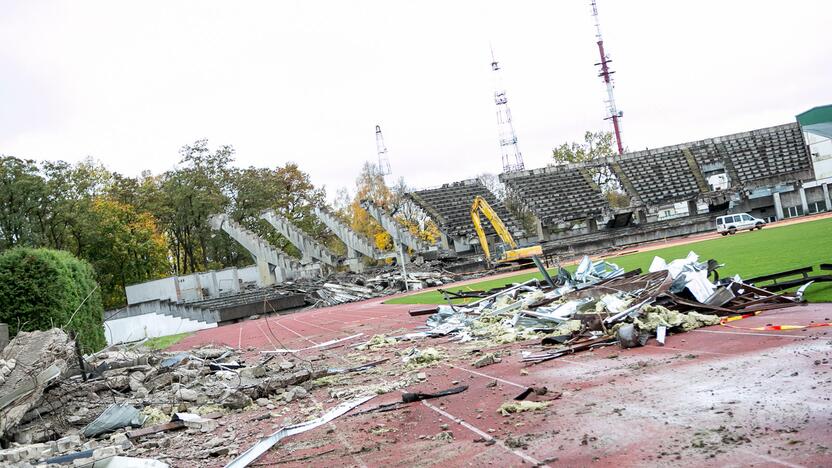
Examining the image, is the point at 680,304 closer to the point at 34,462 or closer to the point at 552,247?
the point at 34,462

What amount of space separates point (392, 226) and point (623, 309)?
130ft

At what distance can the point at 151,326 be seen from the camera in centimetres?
3744

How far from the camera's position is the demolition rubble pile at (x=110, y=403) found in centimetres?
821

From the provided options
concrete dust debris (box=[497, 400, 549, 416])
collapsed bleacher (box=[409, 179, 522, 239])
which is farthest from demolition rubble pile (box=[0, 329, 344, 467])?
collapsed bleacher (box=[409, 179, 522, 239])

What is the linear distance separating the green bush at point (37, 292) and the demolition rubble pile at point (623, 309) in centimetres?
1046

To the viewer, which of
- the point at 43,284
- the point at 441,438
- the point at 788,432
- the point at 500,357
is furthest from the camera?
the point at 43,284

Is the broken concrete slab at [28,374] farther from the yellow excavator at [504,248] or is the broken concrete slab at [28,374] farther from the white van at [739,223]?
the white van at [739,223]

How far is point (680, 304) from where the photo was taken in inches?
451

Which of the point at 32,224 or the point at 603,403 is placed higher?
the point at 32,224

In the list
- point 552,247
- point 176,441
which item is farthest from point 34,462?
point 552,247

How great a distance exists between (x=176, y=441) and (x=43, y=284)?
486 inches

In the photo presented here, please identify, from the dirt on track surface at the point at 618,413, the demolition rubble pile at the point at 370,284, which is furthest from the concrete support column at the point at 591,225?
the dirt on track surface at the point at 618,413

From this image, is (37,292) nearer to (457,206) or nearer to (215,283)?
(215,283)

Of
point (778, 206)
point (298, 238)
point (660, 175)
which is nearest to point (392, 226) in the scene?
point (298, 238)
